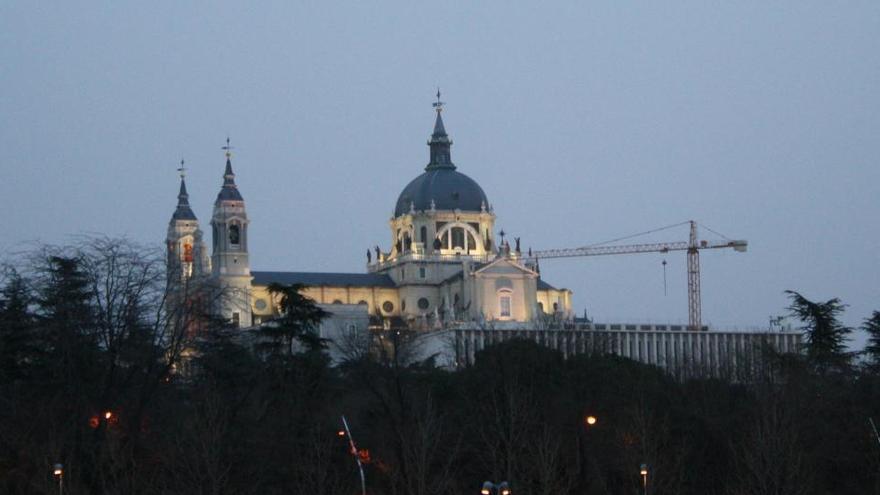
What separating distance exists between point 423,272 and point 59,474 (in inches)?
5033

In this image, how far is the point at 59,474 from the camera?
66.6 meters

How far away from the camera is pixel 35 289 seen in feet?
264

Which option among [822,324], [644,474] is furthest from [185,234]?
[644,474]

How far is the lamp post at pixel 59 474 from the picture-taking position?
65.2 m

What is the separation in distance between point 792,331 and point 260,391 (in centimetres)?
10102

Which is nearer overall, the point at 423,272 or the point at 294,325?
the point at 294,325

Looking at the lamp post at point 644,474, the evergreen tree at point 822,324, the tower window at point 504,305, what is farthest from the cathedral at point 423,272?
the lamp post at point 644,474

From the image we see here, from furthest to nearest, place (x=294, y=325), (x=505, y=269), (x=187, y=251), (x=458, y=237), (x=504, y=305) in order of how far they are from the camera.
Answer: (x=458, y=237) < (x=187, y=251) < (x=505, y=269) < (x=504, y=305) < (x=294, y=325)

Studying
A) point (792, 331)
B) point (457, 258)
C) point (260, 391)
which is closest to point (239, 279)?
point (457, 258)

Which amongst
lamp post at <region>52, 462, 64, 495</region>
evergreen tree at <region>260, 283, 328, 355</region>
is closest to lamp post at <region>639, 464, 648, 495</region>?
lamp post at <region>52, 462, 64, 495</region>

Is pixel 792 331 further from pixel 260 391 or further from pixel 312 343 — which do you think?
pixel 260 391

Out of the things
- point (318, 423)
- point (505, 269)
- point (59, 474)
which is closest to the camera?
point (59, 474)

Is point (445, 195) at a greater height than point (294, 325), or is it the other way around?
point (445, 195)

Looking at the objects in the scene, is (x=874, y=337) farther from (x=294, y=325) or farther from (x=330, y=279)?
(x=330, y=279)
